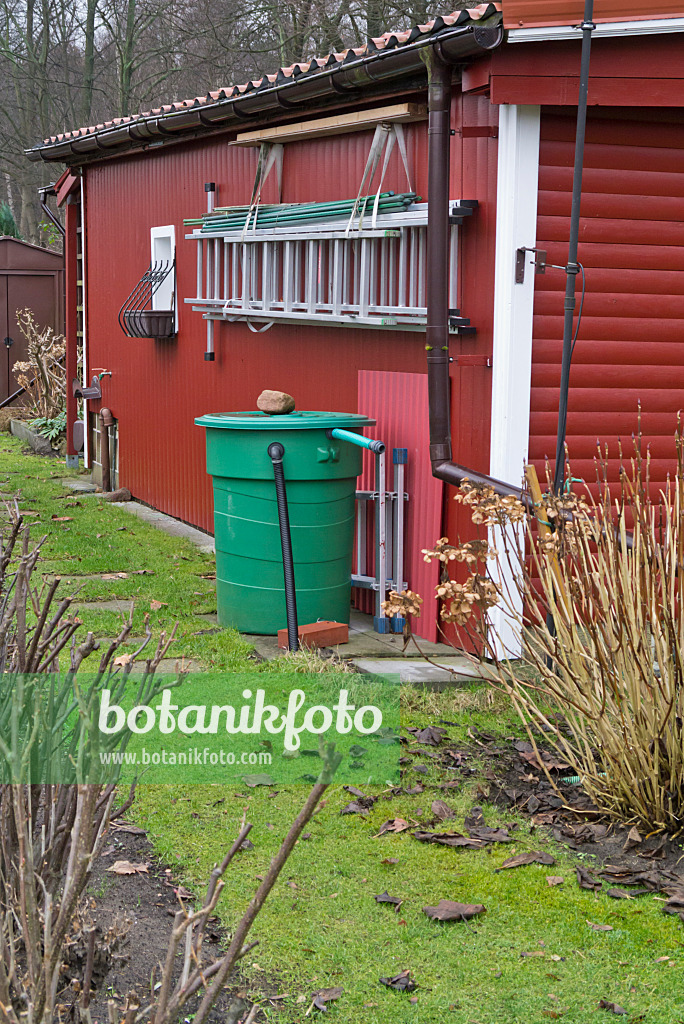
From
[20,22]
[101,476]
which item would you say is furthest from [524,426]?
[20,22]

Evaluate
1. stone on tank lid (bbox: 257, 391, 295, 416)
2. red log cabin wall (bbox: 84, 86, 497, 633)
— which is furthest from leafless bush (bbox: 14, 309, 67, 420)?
stone on tank lid (bbox: 257, 391, 295, 416)

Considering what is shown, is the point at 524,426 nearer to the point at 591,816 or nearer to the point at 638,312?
the point at 638,312

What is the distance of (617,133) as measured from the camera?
6.15 meters

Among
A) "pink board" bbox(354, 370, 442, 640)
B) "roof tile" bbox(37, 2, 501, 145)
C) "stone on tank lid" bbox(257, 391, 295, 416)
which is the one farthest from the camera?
"stone on tank lid" bbox(257, 391, 295, 416)

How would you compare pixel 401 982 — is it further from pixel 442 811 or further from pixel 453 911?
pixel 442 811

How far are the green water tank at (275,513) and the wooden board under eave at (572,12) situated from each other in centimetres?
223

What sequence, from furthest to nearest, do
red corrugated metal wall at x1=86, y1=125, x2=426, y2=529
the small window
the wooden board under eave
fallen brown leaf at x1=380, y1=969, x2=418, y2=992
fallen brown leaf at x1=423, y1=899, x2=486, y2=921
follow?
the small window < red corrugated metal wall at x1=86, y1=125, x2=426, y2=529 < the wooden board under eave < fallen brown leaf at x1=423, y1=899, x2=486, y2=921 < fallen brown leaf at x1=380, y1=969, x2=418, y2=992

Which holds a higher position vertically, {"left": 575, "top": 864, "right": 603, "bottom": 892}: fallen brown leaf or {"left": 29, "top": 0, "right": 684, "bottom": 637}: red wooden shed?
{"left": 29, "top": 0, "right": 684, "bottom": 637}: red wooden shed

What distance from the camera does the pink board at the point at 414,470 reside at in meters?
6.60

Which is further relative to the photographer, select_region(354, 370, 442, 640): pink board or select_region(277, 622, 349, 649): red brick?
select_region(354, 370, 442, 640): pink board

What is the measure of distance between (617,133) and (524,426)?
1630 mm

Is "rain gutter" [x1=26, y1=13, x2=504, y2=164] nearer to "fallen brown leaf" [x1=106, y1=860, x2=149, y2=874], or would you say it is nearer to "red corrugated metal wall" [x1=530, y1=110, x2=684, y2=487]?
"red corrugated metal wall" [x1=530, y1=110, x2=684, y2=487]

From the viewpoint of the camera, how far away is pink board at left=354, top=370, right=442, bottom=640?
21.6 feet

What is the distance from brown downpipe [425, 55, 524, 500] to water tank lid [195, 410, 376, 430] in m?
0.50
